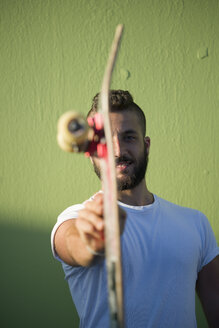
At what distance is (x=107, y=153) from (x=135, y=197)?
52 cm

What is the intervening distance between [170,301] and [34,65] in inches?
39.1

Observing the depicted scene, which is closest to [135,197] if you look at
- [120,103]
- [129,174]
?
[129,174]

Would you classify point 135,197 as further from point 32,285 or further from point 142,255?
point 32,285

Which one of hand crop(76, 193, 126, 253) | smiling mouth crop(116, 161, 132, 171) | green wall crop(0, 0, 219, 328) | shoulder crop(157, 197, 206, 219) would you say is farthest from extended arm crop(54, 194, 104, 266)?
green wall crop(0, 0, 219, 328)

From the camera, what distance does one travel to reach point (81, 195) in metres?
1.20

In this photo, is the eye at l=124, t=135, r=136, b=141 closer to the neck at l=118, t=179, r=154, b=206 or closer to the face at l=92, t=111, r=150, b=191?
the face at l=92, t=111, r=150, b=191

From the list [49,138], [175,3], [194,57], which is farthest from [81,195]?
[175,3]

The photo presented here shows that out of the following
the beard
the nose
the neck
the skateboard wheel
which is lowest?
the neck

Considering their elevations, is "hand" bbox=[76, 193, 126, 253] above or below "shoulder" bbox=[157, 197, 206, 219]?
above

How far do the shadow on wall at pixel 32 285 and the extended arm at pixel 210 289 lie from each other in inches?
13.5

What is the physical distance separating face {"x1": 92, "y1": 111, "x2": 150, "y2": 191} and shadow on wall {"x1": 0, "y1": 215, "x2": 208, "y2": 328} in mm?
493

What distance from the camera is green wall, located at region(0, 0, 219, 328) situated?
1199 millimetres

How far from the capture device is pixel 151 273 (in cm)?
75

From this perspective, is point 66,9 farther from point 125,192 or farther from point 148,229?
point 148,229
